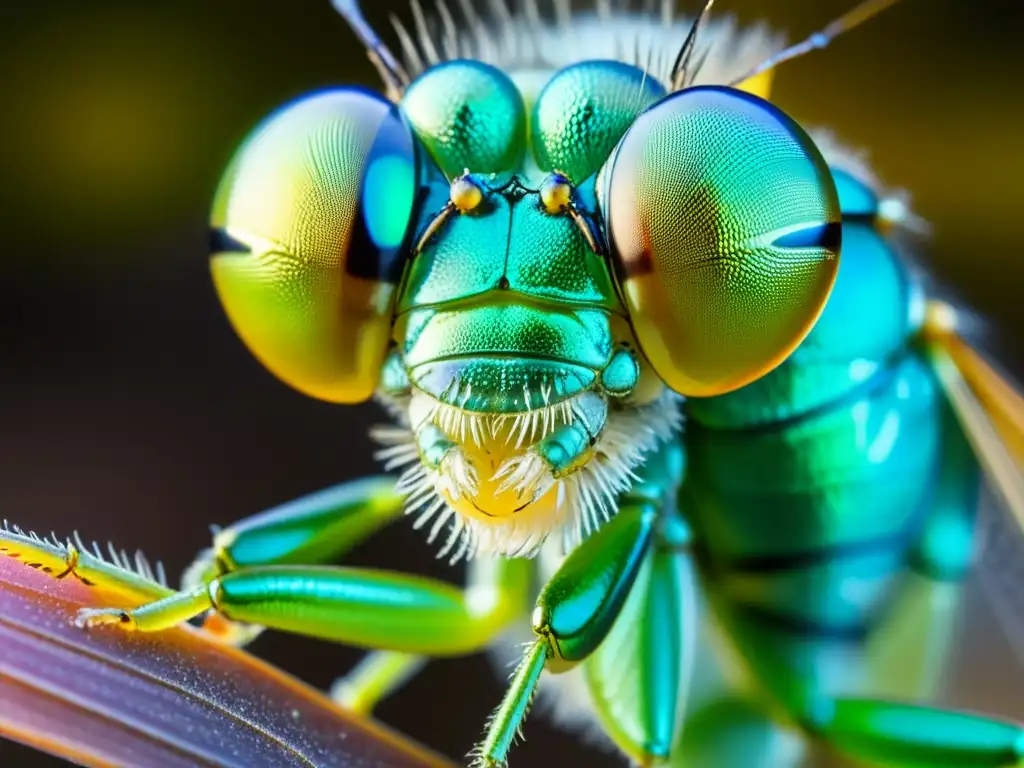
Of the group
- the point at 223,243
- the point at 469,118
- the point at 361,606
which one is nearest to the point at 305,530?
the point at 361,606

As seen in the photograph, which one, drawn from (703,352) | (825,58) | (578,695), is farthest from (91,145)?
(703,352)

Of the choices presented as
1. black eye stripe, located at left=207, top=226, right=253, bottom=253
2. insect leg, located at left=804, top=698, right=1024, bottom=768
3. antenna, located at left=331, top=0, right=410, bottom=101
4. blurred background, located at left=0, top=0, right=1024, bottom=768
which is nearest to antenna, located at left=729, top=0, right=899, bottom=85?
antenna, located at left=331, top=0, right=410, bottom=101

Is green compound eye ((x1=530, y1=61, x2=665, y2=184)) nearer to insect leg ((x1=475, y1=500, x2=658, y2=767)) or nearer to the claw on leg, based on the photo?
insect leg ((x1=475, y1=500, x2=658, y2=767))

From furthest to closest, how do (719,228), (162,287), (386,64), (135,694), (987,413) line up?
(162,287) < (987,413) < (386,64) < (719,228) < (135,694)

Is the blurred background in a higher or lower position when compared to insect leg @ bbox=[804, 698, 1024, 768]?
higher

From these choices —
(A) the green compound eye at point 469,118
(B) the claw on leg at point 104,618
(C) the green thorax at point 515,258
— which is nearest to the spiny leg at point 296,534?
(B) the claw on leg at point 104,618

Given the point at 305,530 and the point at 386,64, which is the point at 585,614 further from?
the point at 386,64

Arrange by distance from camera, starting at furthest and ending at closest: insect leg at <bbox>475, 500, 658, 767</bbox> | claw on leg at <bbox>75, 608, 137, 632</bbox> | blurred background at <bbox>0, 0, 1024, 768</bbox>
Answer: blurred background at <bbox>0, 0, 1024, 768</bbox>, insect leg at <bbox>475, 500, 658, 767</bbox>, claw on leg at <bbox>75, 608, 137, 632</bbox>

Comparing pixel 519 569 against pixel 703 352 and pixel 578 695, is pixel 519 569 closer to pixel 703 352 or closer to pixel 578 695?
pixel 578 695
